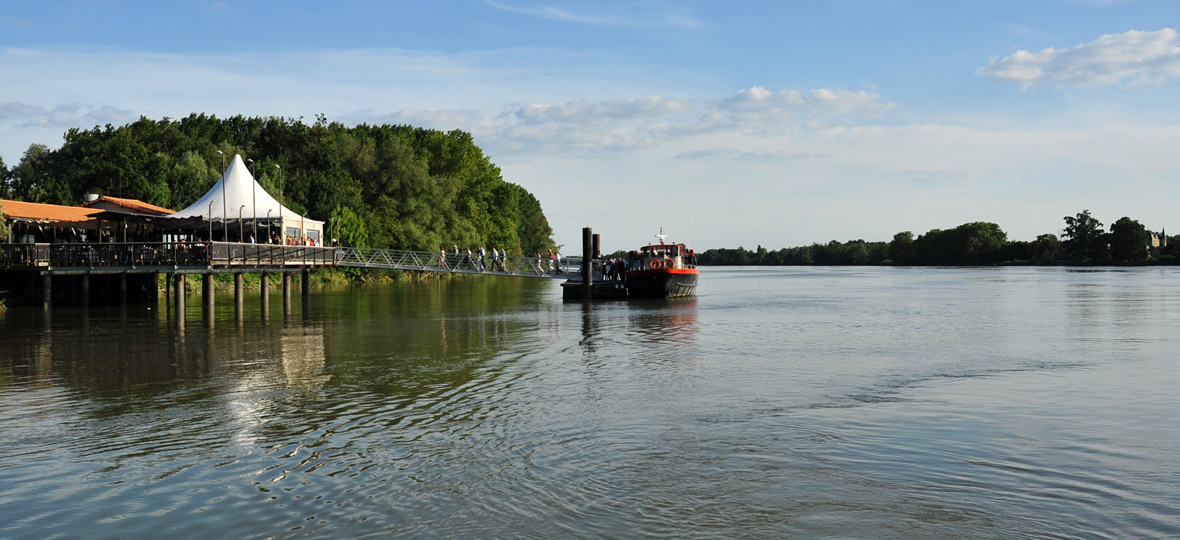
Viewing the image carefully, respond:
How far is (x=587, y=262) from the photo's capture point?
53.8m

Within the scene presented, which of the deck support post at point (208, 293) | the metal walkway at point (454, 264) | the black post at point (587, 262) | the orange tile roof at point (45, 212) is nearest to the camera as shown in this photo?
the deck support post at point (208, 293)

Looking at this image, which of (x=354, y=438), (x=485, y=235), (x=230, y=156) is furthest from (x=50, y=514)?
(x=485, y=235)

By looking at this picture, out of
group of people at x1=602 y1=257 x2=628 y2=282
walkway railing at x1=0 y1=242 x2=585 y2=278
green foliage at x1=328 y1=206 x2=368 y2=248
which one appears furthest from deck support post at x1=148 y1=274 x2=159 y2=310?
group of people at x1=602 y1=257 x2=628 y2=282

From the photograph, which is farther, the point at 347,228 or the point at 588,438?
the point at 347,228

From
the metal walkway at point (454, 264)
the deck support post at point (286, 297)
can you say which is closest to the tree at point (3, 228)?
the deck support post at point (286, 297)

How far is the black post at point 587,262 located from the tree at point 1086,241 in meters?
151

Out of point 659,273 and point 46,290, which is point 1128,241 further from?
point 46,290

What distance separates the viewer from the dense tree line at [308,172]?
229 ft

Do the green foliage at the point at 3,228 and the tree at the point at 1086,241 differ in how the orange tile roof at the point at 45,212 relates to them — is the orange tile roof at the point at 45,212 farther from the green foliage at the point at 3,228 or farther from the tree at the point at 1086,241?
the tree at the point at 1086,241

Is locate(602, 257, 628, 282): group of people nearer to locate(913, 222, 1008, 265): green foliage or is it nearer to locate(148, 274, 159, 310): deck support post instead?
locate(148, 274, 159, 310): deck support post

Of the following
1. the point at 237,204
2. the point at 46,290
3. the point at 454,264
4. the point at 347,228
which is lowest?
the point at 46,290

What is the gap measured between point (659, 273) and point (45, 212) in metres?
33.8

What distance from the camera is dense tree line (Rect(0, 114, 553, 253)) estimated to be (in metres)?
69.8

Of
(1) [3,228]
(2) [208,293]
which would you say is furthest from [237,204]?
(1) [3,228]
